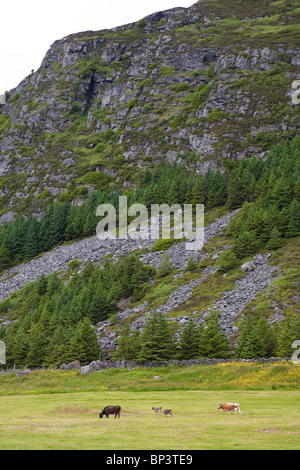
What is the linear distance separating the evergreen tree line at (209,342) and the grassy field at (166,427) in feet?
48.4

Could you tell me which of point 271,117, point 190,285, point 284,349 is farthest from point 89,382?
point 271,117

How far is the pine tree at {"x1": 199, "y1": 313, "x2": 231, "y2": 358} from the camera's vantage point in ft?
202

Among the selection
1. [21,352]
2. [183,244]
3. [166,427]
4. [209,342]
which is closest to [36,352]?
[21,352]

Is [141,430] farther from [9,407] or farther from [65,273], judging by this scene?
[65,273]

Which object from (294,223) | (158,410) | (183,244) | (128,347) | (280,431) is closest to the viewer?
(280,431)

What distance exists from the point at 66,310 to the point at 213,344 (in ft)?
130

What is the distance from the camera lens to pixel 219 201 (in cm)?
13000

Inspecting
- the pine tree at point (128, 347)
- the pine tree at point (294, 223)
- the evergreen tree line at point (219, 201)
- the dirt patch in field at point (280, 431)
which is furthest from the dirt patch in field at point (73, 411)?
the pine tree at point (294, 223)

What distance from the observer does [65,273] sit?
11794 cm

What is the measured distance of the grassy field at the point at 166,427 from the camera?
20297mm

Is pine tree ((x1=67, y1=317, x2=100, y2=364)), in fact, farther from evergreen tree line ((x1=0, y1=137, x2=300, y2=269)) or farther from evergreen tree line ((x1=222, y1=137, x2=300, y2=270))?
evergreen tree line ((x1=0, y1=137, x2=300, y2=269))

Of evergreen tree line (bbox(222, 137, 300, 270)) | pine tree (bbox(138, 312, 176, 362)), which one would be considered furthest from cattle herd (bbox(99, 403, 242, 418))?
evergreen tree line (bbox(222, 137, 300, 270))

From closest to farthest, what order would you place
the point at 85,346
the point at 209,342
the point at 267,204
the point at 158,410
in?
1. the point at 158,410
2. the point at 209,342
3. the point at 85,346
4. the point at 267,204

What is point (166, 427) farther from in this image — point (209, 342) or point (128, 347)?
point (128, 347)
